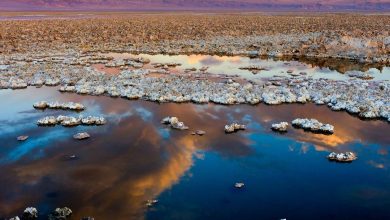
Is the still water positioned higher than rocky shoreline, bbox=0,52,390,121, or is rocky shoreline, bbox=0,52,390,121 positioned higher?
rocky shoreline, bbox=0,52,390,121

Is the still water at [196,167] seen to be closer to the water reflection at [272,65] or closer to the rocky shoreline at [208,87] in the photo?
the rocky shoreline at [208,87]

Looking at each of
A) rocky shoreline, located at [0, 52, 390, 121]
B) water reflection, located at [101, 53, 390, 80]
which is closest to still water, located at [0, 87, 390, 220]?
rocky shoreline, located at [0, 52, 390, 121]

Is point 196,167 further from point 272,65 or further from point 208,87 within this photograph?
point 272,65

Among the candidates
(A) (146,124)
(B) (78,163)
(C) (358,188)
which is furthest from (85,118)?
(C) (358,188)

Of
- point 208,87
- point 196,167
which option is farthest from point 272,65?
point 196,167

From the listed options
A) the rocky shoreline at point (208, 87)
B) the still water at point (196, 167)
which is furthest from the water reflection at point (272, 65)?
the still water at point (196, 167)

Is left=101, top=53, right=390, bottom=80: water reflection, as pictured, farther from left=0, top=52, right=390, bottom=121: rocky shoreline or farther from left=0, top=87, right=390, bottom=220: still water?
left=0, top=87, right=390, bottom=220: still water

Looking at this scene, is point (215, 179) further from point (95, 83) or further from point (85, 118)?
point (95, 83)
